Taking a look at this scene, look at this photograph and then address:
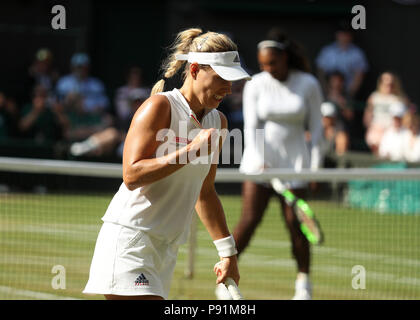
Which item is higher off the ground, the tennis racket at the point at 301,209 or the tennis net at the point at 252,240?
the tennis racket at the point at 301,209

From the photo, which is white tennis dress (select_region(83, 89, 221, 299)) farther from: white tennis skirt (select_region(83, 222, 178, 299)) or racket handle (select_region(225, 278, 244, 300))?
racket handle (select_region(225, 278, 244, 300))

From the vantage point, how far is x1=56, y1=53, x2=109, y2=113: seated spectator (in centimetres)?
1540

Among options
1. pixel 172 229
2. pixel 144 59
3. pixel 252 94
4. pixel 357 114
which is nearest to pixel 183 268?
pixel 252 94

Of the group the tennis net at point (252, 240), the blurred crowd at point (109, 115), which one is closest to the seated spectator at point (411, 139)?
the blurred crowd at point (109, 115)

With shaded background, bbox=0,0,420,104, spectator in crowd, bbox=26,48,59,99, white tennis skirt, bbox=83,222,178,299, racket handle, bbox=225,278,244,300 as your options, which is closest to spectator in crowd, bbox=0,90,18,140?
spectator in crowd, bbox=26,48,59,99

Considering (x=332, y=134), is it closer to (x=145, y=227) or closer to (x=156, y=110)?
(x=145, y=227)

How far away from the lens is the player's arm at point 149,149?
12.8ft

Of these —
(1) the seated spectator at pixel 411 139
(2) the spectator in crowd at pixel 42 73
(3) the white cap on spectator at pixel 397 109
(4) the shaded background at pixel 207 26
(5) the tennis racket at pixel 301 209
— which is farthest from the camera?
(4) the shaded background at pixel 207 26

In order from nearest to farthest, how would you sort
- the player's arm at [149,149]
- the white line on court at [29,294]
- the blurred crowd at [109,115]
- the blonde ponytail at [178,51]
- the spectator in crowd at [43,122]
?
the player's arm at [149,149], the blonde ponytail at [178,51], the white line on court at [29,294], the blurred crowd at [109,115], the spectator in crowd at [43,122]

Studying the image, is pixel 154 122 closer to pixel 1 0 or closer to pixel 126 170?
pixel 126 170

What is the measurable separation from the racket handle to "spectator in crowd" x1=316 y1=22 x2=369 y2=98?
12.4 m

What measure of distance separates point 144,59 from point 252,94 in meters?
11.5

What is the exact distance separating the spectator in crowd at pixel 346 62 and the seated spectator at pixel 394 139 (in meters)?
2.63

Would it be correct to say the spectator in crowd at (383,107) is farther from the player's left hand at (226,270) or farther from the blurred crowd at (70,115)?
the player's left hand at (226,270)
